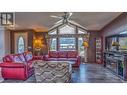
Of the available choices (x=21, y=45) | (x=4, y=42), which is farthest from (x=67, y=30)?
(x=4, y=42)

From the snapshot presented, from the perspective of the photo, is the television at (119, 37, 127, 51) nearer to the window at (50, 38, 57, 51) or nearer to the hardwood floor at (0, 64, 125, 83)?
the hardwood floor at (0, 64, 125, 83)

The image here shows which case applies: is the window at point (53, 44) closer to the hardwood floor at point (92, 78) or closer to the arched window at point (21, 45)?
the arched window at point (21, 45)

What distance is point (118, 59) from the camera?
6.16m

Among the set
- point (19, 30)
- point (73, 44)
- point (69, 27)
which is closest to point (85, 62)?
point (73, 44)

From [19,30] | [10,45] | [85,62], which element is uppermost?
[19,30]

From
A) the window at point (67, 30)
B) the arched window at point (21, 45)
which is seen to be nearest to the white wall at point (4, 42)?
the arched window at point (21, 45)

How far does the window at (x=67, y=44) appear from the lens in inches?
428

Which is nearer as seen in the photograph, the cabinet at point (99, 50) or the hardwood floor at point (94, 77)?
the hardwood floor at point (94, 77)

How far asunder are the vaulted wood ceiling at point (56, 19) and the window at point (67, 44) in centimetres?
120

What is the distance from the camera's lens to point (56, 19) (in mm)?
8711

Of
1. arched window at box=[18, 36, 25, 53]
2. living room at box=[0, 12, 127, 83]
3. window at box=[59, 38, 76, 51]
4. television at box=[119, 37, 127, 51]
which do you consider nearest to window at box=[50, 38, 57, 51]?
living room at box=[0, 12, 127, 83]

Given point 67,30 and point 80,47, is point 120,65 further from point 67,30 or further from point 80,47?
point 67,30
